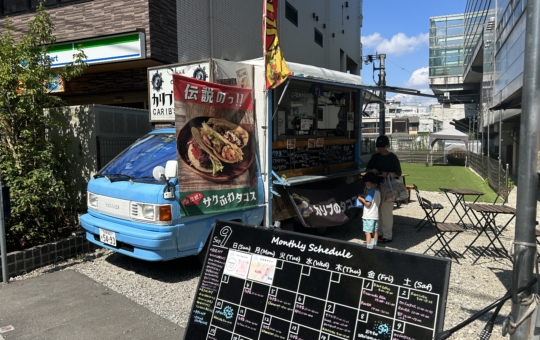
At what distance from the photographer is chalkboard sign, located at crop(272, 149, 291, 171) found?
6.45m

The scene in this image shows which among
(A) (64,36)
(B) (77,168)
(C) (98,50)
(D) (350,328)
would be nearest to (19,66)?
(B) (77,168)

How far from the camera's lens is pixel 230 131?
17.9ft

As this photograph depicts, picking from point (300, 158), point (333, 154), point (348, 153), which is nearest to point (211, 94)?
point (300, 158)

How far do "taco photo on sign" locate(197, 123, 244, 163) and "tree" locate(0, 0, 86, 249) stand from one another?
2.66m

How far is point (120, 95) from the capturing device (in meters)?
11.5

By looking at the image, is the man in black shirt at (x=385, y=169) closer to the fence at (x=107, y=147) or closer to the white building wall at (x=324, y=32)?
the fence at (x=107, y=147)

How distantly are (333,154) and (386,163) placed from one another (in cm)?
128

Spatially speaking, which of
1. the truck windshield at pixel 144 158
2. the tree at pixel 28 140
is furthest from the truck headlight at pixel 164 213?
the tree at pixel 28 140

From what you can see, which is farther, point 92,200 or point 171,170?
point 92,200

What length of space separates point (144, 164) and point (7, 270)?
226 centimetres

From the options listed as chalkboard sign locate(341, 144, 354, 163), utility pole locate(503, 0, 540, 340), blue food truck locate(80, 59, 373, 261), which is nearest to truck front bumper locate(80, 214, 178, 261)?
blue food truck locate(80, 59, 373, 261)

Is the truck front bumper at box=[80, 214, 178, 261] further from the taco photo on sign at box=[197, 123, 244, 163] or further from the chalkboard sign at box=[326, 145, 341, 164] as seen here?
the chalkboard sign at box=[326, 145, 341, 164]

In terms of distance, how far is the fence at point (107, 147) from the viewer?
23.8 feet

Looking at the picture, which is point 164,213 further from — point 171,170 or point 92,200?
point 92,200
